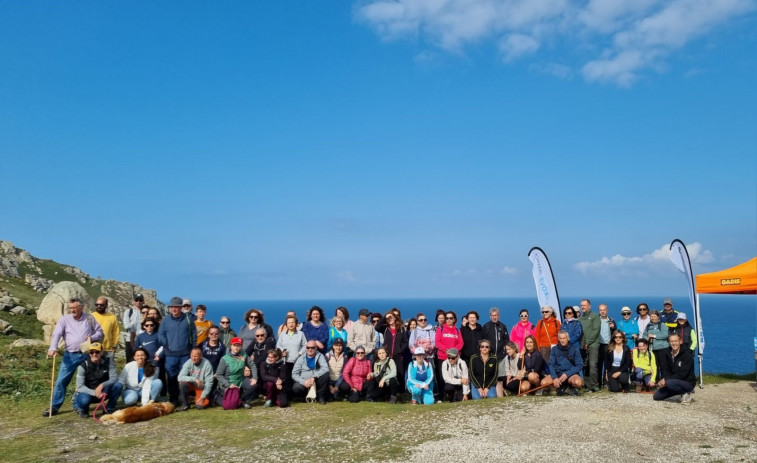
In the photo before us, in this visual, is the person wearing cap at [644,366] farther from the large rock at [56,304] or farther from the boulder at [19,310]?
the boulder at [19,310]

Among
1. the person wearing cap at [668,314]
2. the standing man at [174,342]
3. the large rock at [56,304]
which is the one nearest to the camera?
the standing man at [174,342]

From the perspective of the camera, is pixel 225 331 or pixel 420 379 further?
pixel 225 331

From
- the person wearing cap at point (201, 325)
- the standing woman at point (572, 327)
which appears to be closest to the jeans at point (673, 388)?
the standing woman at point (572, 327)

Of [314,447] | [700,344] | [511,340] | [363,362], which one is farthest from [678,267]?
[314,447]

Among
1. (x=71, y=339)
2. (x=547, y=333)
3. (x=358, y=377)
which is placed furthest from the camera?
(x=547, y=333)

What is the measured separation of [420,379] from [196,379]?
4.43 meters

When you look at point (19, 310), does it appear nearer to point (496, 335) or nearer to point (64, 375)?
point (64, 375)

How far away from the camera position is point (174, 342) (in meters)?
11.2

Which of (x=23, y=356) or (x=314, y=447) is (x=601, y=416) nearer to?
(x=314, y=447)

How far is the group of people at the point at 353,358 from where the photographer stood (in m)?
10.7

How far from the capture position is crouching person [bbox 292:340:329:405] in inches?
447

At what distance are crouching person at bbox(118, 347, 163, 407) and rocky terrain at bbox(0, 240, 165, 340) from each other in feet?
27.7

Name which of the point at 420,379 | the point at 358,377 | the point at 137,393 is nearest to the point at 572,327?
the point at 420,379

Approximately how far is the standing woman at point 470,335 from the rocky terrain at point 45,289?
13.0 meters
